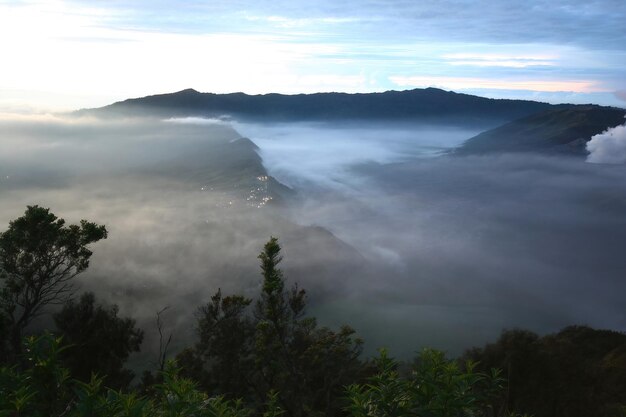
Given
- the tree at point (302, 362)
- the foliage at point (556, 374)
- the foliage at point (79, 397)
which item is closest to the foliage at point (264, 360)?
the tree at point (302, 362)

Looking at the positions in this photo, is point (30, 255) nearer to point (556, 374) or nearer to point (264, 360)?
point (264, 360)

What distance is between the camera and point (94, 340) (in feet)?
114

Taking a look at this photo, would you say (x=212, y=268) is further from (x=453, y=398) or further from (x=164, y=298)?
(x=453, y=398)

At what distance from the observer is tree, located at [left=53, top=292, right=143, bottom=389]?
33.9 meters

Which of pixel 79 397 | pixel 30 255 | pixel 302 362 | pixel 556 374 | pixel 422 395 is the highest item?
pixel 79 397

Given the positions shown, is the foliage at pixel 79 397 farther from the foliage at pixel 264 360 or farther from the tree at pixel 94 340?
the tree at pixel 94 340

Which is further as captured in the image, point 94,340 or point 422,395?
point 94,340

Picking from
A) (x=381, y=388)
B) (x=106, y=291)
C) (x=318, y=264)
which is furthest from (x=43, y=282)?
(x=318, y=264)

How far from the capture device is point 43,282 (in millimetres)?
32281

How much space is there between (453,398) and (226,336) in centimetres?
3264

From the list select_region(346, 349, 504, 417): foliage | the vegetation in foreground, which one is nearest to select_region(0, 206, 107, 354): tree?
the vegetation in foreground

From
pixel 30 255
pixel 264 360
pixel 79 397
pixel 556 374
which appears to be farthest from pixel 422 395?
pixel 556 374

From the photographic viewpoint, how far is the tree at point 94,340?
111ft

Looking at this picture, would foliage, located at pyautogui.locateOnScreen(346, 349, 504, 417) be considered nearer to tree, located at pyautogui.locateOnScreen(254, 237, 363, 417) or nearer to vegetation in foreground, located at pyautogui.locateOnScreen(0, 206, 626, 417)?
vegetation in foreground, located at pyautogui.locateOnScreen(0, 206, 626, 417)
